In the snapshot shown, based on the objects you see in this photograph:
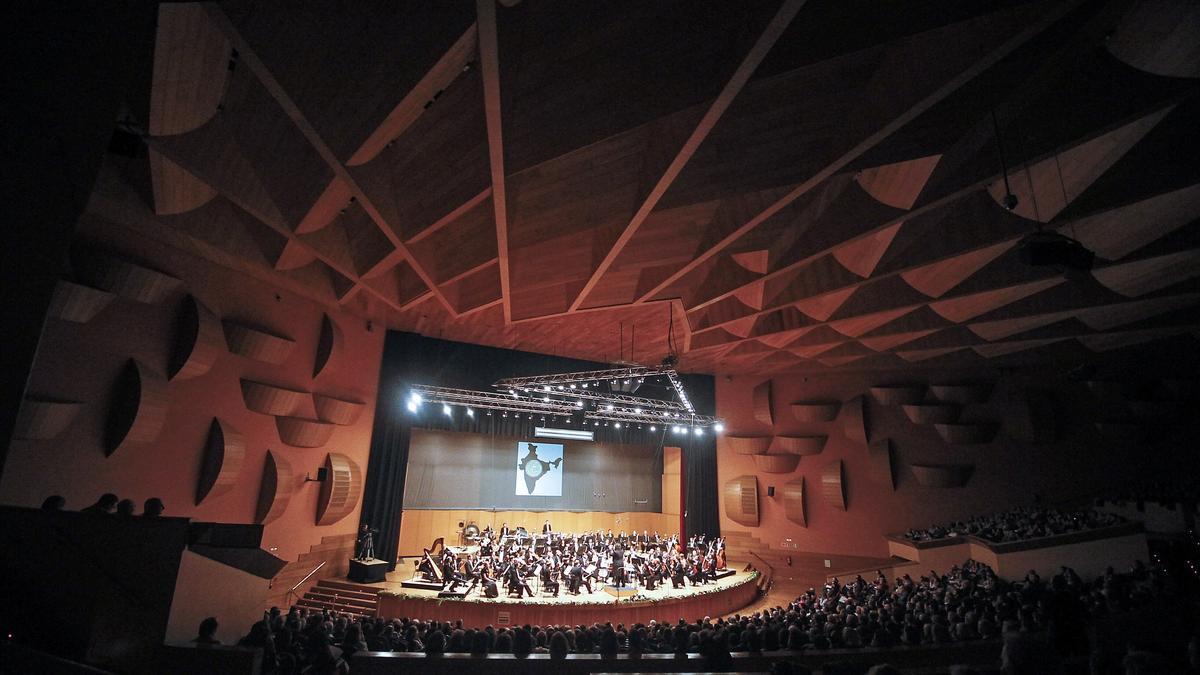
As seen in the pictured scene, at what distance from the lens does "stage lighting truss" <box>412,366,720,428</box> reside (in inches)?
551

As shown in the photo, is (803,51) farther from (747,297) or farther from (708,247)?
(747,297)

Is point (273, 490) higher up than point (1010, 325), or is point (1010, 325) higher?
point (1010, 325)

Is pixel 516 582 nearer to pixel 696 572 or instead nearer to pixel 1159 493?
pixel 696 572

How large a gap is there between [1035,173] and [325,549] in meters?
15.6

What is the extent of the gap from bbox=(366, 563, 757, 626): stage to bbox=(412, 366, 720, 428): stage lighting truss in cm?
512

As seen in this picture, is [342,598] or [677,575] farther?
[677,575]

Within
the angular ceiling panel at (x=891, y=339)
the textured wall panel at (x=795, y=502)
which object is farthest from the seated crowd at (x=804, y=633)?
the textured wall panel at (x=795, y=502)

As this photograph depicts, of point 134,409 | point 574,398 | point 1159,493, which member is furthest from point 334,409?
point 1159,493

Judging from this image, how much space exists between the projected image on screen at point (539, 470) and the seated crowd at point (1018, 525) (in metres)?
11.7

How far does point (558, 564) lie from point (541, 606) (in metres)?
1.59

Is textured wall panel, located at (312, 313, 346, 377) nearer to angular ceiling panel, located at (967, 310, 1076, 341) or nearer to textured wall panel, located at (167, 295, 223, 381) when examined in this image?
textured wall panel, located at (167, 295, 223, 381)

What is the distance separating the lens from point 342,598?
40.0ft

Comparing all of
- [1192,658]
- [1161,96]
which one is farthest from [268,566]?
[1161,96]

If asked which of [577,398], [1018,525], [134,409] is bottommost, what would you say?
[1018,525]
